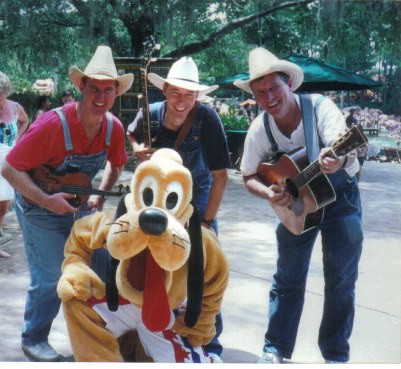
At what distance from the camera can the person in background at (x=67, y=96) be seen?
3.03 m

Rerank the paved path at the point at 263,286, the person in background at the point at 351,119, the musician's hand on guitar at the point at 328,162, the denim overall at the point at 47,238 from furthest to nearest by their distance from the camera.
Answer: the paved path at the point at 263,286 → the person in background at the point at 351,119 → the denim overall at the point at 47,238 → the musician's hand on guitar at the point at 328,162

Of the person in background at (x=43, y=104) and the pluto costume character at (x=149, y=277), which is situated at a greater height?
the person in background at (x=43, y=104)

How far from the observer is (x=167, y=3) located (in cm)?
390

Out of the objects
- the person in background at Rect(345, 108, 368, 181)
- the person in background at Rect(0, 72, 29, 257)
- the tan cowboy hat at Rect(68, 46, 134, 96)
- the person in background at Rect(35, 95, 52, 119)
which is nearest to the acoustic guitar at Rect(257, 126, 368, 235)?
the person in background at Rect(345, 108, 368, 181)

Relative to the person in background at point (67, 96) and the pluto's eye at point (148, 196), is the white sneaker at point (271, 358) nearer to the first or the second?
the pluto's eye at point (148, 196)

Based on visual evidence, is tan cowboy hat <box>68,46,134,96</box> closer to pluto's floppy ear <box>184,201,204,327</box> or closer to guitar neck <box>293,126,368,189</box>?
pluto's floppy ear <box>184,201,204,327</box>

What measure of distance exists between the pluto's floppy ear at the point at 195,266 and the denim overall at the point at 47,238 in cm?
60

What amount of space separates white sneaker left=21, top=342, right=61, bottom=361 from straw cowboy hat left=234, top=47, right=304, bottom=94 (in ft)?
4.93

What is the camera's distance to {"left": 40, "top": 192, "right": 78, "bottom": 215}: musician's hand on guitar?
2629mm

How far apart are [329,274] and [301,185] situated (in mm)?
453

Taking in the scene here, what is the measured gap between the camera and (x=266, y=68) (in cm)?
268

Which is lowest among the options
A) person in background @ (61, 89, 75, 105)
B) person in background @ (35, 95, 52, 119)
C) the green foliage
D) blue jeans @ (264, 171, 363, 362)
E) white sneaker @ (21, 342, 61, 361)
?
white sneaker @ (21, 342, 61, 361)

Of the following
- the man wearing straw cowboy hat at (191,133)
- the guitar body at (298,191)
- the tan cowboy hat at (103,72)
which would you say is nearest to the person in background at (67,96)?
the tan cowboy hat at (103,72)
